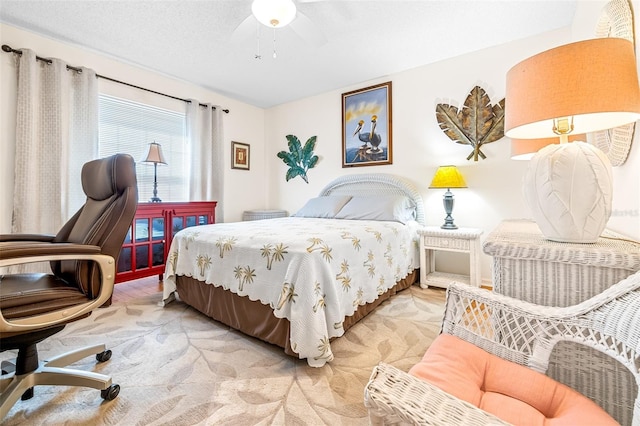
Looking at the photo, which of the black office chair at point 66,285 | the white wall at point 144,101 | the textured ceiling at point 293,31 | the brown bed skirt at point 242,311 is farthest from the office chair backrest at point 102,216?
the white wall at point 144,101

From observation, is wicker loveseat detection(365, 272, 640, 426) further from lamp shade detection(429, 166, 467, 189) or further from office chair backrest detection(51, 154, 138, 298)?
lamp shade detection(429, 166, 467, 189)

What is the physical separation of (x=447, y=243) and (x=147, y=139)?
3.77m

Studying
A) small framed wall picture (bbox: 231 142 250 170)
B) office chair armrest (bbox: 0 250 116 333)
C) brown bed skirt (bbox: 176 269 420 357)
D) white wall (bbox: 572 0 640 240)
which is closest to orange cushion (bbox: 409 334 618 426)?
white wall (bbox: 572 0 640 240)

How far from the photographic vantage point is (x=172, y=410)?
4.09 ft

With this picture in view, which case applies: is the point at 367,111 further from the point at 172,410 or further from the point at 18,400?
the point at 18,400

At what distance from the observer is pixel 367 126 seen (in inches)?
148

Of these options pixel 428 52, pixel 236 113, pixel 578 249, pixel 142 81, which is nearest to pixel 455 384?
pixel 578 249

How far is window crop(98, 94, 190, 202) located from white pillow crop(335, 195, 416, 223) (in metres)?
2.28

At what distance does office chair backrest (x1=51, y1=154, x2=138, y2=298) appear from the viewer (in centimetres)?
128

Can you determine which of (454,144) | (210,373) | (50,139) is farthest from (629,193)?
(50,139)

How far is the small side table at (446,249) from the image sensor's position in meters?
2.66

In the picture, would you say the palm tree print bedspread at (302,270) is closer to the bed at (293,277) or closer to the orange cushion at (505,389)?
the bed at (293,277)

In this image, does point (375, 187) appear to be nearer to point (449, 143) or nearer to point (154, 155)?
point (449, 143)

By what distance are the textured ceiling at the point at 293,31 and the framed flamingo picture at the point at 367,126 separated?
0.97ft
